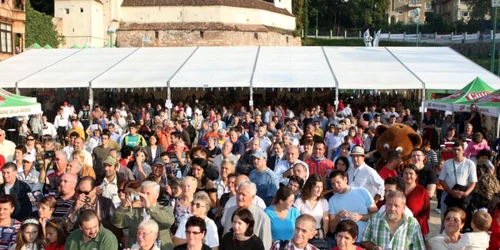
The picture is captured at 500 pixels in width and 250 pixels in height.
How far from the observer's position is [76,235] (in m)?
4.30

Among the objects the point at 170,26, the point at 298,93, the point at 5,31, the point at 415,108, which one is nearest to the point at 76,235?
the point at 415,108

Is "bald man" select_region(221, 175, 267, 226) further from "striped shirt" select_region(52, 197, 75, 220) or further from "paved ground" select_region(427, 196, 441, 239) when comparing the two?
"paved ground" select_region(427, 196, 441, 239)

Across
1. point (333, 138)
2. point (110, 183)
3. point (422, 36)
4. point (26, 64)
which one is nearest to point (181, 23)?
point (422, 36)

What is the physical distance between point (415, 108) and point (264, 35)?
34001mm

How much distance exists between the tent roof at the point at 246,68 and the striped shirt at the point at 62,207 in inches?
459

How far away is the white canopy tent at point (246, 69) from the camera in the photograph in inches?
653

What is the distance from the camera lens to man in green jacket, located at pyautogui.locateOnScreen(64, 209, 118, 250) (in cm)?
418

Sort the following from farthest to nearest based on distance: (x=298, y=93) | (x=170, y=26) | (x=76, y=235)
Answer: (x=170, y=26)
(x=298, y=93)
(x=76, y=235)

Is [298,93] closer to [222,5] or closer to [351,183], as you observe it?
[351,183]

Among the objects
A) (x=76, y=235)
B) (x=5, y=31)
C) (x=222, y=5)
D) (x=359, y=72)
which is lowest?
(x=76, y=235)

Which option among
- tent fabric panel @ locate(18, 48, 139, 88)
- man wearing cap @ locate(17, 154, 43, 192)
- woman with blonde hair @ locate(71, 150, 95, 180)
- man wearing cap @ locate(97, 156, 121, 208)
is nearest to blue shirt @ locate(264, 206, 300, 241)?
→ man wearing cap @ locate(97, 156, 121, 208)

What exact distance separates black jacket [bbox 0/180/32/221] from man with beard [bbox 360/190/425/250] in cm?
342

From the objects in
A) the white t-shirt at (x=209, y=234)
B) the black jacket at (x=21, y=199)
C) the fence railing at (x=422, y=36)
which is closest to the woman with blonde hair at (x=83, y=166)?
the black jacket at (x=21, y=199)

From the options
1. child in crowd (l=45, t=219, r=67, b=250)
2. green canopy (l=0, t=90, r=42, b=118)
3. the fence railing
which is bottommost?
child in crowd (l=45, t=219, r=67, b=250)
